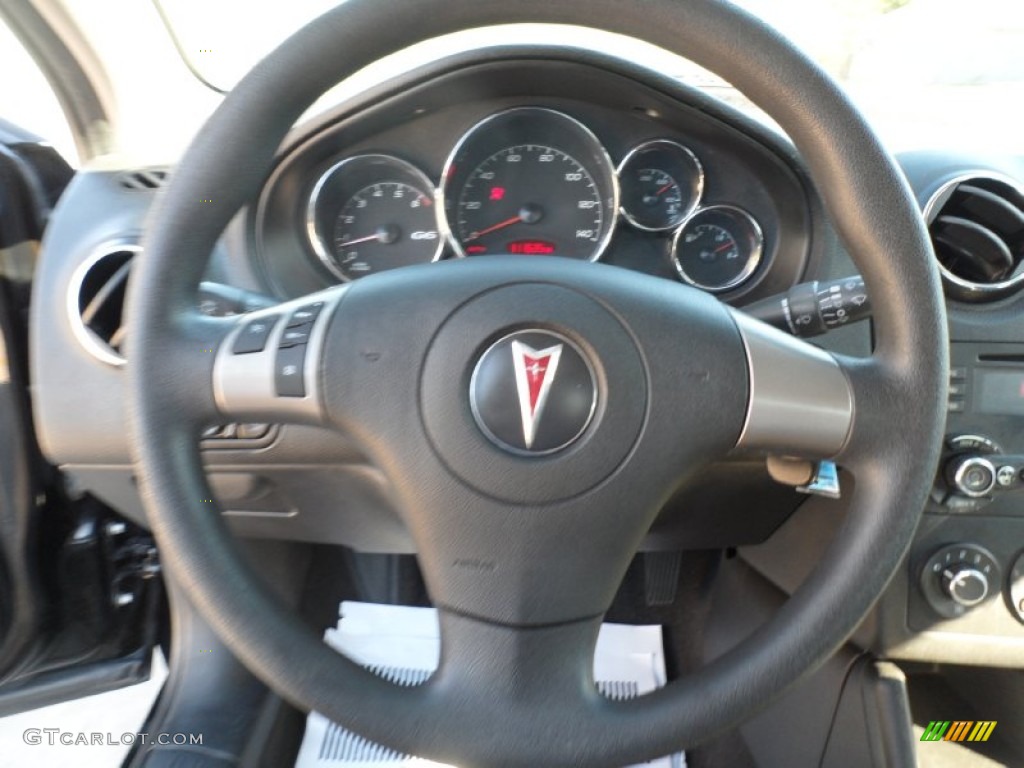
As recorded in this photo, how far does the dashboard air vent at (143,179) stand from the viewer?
49.3 inches

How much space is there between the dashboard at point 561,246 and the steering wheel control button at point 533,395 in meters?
0.36

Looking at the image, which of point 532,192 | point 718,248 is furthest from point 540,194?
point 718,248

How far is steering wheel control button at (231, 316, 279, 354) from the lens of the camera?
0.85 metres

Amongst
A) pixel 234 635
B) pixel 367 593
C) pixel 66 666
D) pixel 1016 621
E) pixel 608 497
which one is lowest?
pixel 66 666

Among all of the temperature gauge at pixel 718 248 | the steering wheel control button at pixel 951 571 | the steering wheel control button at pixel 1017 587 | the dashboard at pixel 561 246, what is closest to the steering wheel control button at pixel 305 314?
the dashboard at pixel 561 246

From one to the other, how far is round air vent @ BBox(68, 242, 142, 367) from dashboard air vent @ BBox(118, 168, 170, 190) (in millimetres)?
105

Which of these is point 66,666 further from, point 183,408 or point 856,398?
point 856,398

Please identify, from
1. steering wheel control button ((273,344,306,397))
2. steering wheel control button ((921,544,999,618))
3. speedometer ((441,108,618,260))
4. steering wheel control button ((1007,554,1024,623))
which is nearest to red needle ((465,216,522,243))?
speedometer ((441,108,618,260))

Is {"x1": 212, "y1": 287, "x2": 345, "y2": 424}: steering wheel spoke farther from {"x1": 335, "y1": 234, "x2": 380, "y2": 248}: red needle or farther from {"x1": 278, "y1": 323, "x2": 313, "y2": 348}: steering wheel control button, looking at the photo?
{"x1": 335, "y1": 234, "x2": 380, "y2": 248}: red needle

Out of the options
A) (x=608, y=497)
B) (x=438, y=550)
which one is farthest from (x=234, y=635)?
(x=608, y=497)

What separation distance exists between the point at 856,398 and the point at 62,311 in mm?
1046

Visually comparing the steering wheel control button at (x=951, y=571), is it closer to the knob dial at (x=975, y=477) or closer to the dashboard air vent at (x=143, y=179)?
the knob dial at (x=975, y=477)

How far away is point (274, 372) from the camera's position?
33.2 inches

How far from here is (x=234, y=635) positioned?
2.55 feet
